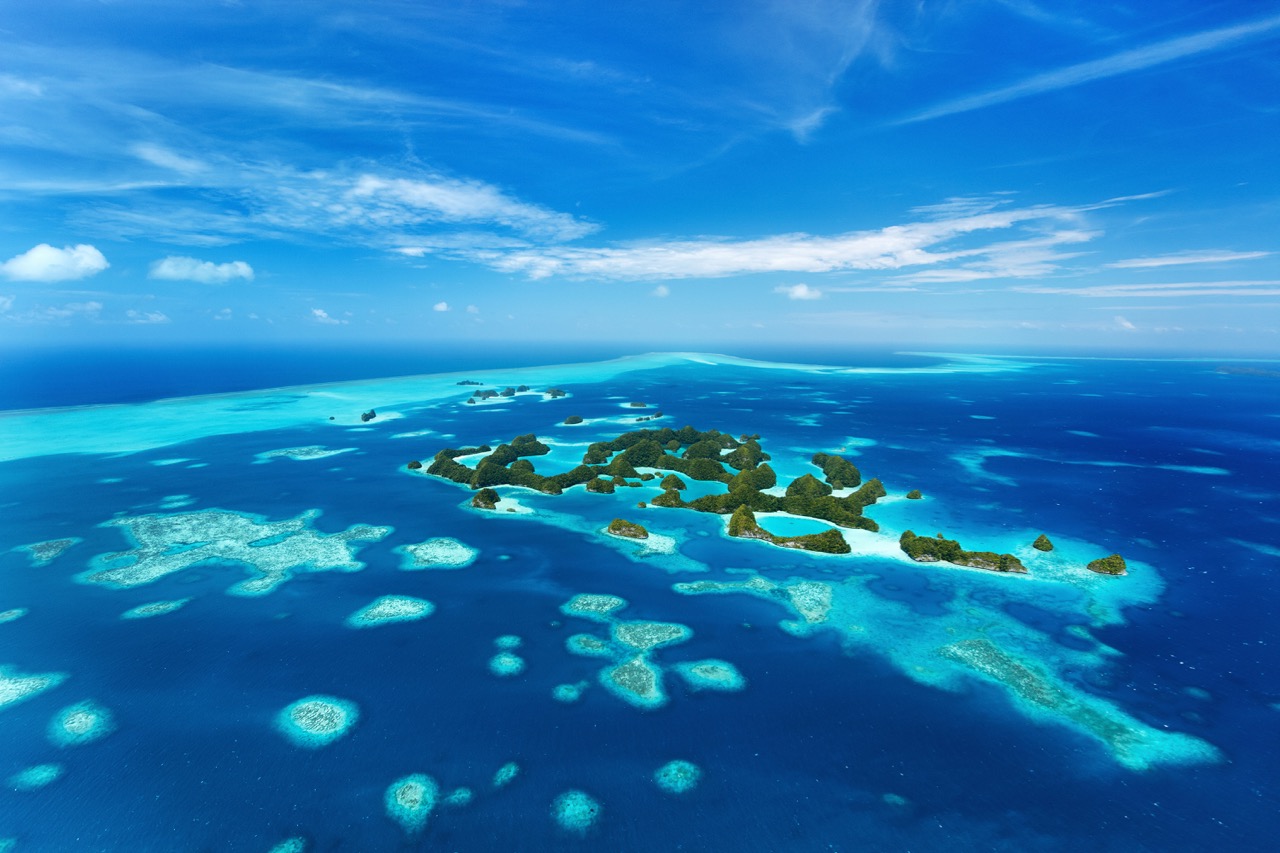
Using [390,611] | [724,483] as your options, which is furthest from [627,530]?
[390,611]

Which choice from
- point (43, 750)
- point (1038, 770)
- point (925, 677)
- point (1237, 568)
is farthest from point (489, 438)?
point (1237, 568)

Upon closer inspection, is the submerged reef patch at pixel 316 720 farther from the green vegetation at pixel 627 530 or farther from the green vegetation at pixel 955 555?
the green vegetation at pixel 955 555

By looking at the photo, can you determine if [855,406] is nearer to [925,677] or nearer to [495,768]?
[925,677]

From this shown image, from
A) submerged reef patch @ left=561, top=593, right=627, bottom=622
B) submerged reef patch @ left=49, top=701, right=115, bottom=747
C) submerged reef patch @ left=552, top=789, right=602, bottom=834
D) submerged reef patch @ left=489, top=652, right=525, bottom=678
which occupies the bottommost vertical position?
submerged reef patch @ left=552, top=789, right=602, bottom=834

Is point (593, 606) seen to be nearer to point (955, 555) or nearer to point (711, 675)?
point (711, 675)

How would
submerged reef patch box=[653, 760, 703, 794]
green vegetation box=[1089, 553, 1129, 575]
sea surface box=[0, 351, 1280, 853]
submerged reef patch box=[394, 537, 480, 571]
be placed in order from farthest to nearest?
submerged reef patch box=[394, 537, 480, 571] → green vegetation box=[1089, 553, 1129, 575] → submerged reef patch box=[653, 760, 703, 794] → sea surface box=[0, 351, 1280, 853]

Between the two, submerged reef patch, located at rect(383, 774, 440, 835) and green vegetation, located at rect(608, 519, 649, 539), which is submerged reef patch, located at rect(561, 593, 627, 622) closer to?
green vegetation, located at rect(608, 519, 649, 539)

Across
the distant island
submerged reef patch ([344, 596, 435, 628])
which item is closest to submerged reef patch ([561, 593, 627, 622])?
submerged reef patch ([344, 596, 435, 628])
